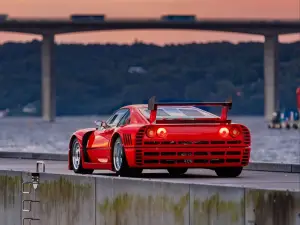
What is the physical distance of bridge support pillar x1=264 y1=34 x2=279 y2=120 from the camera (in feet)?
484

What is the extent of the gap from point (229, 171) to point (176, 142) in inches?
50.1

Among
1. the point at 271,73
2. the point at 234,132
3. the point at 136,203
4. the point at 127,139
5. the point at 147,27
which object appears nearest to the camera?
the point at 136,203

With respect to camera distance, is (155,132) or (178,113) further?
(178,113)

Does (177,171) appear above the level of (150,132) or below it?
below

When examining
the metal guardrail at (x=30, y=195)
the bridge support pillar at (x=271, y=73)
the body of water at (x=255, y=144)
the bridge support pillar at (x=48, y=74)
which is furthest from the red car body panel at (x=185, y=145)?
the bridge support pillar at (x=48, y=74)

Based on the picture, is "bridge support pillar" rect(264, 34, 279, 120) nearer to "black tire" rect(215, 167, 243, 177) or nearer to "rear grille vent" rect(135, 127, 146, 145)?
"black tire" rect(215, 167, 243, 177)

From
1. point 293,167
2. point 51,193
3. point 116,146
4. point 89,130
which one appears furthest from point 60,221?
point 293,167

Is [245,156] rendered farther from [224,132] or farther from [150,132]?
[150,132]

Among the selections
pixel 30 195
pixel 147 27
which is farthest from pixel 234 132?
pixel 147 27

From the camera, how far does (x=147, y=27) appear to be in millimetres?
154125

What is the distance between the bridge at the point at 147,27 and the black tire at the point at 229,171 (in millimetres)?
128511

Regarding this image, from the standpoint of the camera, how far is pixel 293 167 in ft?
66.7

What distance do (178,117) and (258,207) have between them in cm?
655

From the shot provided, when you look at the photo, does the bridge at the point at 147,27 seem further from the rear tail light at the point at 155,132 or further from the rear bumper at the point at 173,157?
the rear tail light at the point at 155,132
